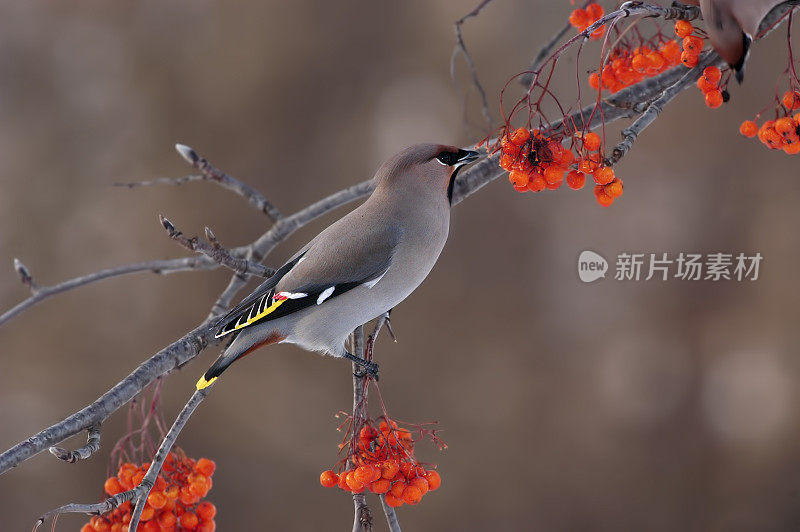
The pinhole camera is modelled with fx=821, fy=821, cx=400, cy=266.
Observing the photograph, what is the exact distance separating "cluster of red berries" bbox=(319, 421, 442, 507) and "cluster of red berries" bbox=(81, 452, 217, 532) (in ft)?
0.92

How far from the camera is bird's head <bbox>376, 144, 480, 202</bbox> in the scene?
1.81 metres

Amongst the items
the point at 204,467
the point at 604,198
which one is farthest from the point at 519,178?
the point at 204,467

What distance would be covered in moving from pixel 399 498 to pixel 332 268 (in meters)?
0.54

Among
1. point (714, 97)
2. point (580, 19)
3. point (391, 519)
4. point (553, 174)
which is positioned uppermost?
point (580, 19)

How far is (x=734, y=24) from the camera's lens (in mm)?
1285

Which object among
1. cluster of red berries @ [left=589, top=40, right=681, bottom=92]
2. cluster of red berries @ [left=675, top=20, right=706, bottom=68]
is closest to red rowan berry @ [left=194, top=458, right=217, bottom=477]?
cluster of red berries @ [left=589, top=40, right=681, bottom=92]

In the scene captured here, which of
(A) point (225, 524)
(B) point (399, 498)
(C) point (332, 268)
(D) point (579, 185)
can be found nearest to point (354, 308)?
(C) point (332, 268)

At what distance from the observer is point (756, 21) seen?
1299 mm

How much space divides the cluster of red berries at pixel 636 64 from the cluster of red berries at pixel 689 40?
222mm

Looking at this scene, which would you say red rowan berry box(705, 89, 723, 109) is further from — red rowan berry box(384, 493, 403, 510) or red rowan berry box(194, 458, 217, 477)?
red rowan berry box(194, 458, 217, 477)

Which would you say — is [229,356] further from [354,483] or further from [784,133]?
[784,133]

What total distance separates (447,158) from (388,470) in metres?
0.72

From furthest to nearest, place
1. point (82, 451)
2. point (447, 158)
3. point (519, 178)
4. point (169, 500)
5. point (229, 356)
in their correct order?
1. point (447, 158)
2. point (229, 356)
3. point (169, 500)
4. point (519, 178)
5. point (82, 451)

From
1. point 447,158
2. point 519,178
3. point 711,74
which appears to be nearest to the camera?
point 519,178
